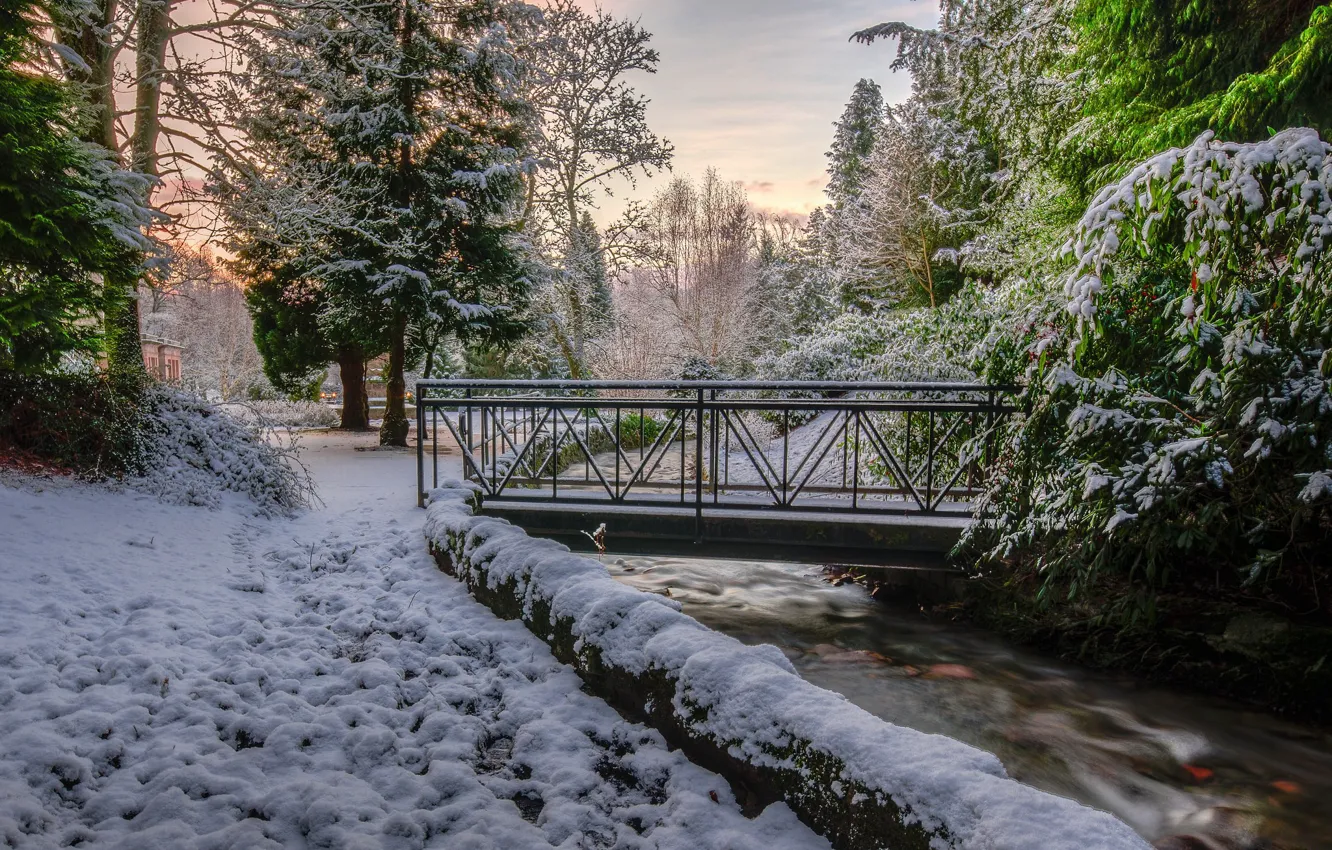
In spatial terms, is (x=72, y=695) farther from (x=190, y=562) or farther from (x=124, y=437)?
(x=124, y=437)

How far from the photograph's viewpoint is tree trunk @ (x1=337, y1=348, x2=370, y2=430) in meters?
14.8

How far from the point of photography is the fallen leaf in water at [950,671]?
4773 millimetres

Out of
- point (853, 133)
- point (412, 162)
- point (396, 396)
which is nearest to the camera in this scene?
point (412, 162)

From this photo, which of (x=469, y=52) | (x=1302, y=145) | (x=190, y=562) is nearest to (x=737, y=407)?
(x=1302, y=145)

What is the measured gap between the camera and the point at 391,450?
37.9ft

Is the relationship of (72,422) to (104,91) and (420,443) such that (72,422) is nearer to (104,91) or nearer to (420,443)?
(420,443)

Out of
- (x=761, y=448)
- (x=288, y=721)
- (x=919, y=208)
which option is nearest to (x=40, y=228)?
(x=288, y=721)

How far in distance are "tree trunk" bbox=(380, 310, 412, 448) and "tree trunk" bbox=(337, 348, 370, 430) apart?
3.23m

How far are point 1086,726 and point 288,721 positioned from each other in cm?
412

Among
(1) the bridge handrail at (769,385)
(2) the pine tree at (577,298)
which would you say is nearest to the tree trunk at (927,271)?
(2) the pine tree at (577,298)

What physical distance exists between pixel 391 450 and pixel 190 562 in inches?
280

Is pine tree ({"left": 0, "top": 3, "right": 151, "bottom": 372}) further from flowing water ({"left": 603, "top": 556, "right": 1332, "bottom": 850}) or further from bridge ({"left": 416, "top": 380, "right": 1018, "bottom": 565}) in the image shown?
flowing water ({"left": 603, "top": 556, "right": 1332, "bottom": 850})

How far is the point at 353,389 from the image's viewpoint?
49.7ft

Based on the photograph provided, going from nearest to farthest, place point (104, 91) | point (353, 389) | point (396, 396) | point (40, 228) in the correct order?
1. point (40, 228)
2. point (104, 91)
3. point (396, 396)
4. point (353, 389)
